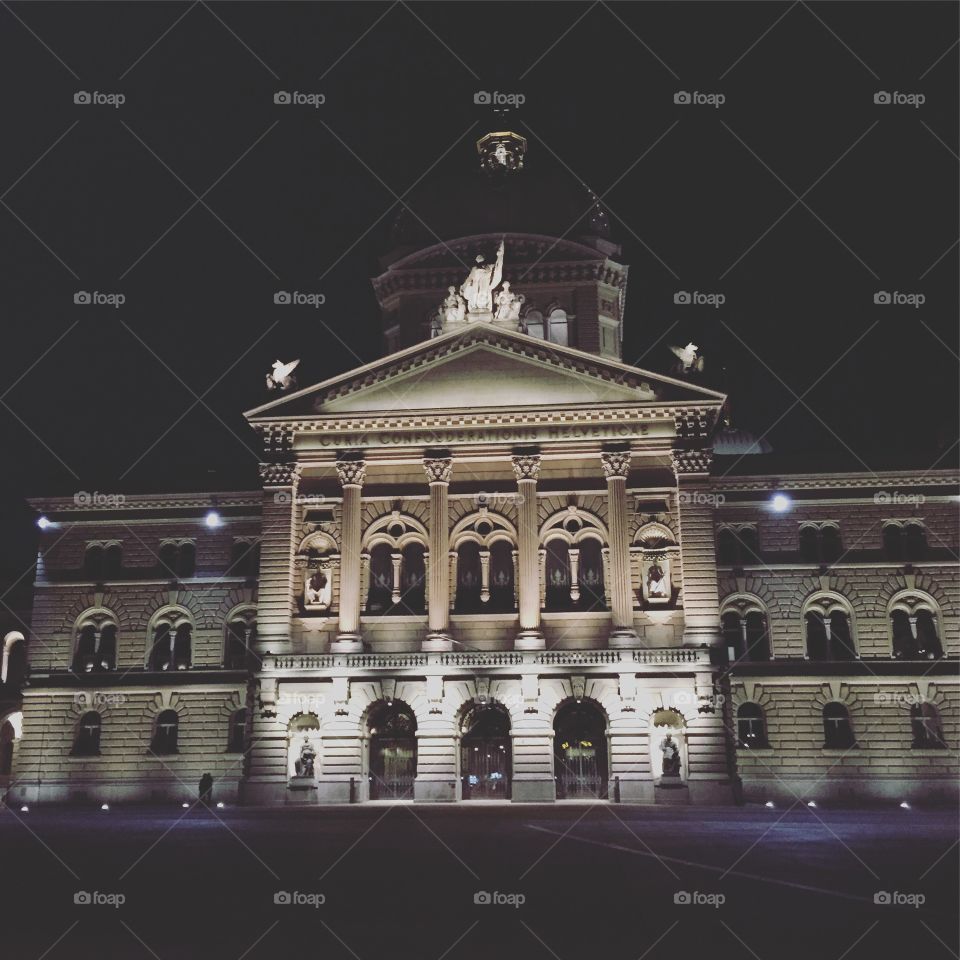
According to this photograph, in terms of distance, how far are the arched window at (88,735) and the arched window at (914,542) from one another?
37.0 metres

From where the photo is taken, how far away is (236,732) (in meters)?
48.0

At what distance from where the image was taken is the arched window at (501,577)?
4447cm

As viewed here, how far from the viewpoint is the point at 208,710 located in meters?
48.0

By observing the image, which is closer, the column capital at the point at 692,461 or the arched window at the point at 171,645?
the column capital at the point at 692,461

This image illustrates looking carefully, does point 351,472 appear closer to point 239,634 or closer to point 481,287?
point 239,634

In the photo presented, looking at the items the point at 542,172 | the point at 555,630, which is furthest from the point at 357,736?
the point at 542,172

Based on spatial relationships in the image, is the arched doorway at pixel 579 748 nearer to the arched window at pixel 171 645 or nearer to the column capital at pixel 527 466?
the column capital at pixel 527 466

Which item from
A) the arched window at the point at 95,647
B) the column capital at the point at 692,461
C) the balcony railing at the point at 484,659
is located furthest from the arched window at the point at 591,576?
→ the arched window at the point at 95,647

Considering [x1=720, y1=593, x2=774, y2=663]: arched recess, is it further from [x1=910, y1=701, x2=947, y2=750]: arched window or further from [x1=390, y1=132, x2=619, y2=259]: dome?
[x1=390, y1=132, x2=619, y2=259]: dome

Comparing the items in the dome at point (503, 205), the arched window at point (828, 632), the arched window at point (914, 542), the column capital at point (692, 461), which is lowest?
the arched window at point (828, 632)

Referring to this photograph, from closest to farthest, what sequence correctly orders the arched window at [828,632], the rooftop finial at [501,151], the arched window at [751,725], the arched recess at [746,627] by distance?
the arched window at [751,725] < the arched window at [828,632] < the arched recess at [746,627] < the rooftop finial at [501,151]

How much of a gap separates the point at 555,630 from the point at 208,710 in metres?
16.5

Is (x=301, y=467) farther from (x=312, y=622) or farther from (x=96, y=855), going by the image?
(x=96, y=855)

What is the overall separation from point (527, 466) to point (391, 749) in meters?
13.0
